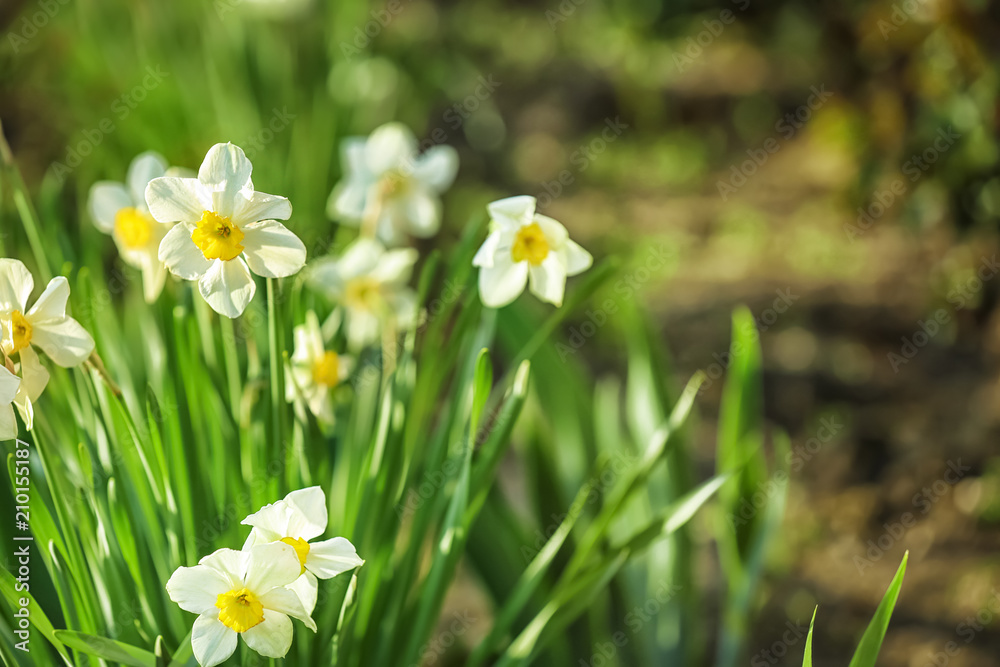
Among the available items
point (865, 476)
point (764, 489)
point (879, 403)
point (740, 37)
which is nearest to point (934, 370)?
point (879, 403)

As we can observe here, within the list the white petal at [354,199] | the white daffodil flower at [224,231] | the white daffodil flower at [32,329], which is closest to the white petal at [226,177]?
→ the white daffodil flower at [224,231]

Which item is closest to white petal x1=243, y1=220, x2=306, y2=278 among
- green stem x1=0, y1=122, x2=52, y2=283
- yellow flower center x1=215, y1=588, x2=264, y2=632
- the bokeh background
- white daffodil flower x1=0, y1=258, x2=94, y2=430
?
white daffodil flower x1=0, y1=258, x2=94, y2=430

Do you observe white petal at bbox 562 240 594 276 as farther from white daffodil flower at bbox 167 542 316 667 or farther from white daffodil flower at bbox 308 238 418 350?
white daffodil flower at bbox 167 542 316 667

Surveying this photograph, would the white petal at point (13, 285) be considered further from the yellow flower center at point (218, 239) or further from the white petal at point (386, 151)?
the white petal at point (386, 151)

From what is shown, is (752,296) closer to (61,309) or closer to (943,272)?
(943,272)

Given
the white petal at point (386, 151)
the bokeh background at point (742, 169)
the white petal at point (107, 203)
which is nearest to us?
the white petal at point (107, 203)

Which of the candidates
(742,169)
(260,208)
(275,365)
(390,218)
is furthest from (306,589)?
(742,169)
